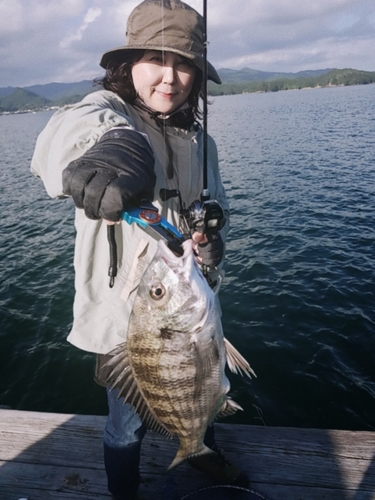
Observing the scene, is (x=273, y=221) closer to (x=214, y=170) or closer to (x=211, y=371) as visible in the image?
(x=214, y=170)

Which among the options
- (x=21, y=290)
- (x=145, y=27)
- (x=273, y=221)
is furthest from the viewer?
(x=273, y=221)

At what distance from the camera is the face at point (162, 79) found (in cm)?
244

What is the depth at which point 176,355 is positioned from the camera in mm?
2062

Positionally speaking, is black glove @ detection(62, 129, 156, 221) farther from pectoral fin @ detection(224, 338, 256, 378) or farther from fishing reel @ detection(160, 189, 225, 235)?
pectoral fin @ detection(224, 338, 256, 378)

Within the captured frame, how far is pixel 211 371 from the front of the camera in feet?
7.14

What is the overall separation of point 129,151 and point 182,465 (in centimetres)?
308

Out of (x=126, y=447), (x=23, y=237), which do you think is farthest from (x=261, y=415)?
(x=23, y=237)

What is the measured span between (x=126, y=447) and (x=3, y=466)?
170 cm

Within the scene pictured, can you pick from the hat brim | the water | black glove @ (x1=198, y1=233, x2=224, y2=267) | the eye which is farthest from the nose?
the water

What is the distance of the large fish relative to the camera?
194 centimetres

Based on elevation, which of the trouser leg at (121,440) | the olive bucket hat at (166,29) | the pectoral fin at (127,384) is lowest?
the trouser leg at (121,440)

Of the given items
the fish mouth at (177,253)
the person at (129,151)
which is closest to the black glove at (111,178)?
the person at (129,151)

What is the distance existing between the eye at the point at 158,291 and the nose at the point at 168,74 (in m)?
1.46

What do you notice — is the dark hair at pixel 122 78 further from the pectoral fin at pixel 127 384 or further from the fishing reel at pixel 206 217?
the pectoral fin at pixel 127 384
